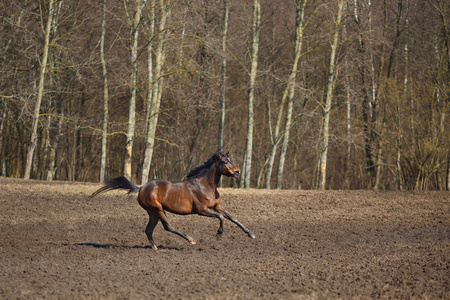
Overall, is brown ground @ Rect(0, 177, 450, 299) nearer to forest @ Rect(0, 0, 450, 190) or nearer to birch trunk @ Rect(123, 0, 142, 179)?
birch trunk @ Rect(123, 0, 142, 179)

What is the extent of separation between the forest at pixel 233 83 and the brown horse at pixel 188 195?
10.7 meters

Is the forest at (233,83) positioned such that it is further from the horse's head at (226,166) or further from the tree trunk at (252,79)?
the horse's head at (226,166)

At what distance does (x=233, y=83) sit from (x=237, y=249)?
2437 cm

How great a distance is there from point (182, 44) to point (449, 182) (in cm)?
1365

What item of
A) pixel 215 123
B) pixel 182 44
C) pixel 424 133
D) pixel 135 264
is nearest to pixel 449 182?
pixel 424 133

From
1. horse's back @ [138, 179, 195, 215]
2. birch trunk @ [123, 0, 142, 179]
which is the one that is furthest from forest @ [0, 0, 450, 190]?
horse's back @ [138, 179, 195, 215]

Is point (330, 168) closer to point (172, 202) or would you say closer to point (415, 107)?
point (415, 107)

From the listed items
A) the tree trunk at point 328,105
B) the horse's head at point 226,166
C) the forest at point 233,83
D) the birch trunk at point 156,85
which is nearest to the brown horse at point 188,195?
the horse's head at point 226,166

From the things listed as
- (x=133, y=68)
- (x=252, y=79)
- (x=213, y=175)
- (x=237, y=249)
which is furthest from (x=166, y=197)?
(x=252, y=79)

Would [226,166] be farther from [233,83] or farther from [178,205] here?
[233,83]

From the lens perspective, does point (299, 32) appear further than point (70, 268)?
Yes

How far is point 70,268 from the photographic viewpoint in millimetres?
8398

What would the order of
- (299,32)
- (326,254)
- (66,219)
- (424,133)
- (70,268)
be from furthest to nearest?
(299,32)
(424,133)
(66,219)
(326,254)
(70,268)

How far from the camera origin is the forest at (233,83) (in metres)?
21.3
